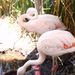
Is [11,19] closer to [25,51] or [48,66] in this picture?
[25,51]

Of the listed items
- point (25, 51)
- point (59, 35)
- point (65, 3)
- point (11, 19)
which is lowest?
point (25, 51)

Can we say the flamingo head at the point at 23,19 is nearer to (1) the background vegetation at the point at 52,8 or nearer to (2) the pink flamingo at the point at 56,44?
(1) the background vegetation at the point at 52,8

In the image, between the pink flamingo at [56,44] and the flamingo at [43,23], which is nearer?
the pink flamingo at [56,44]

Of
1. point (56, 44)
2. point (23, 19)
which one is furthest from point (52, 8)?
point (56, 44)

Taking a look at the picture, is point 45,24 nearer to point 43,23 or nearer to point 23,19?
point 43,23

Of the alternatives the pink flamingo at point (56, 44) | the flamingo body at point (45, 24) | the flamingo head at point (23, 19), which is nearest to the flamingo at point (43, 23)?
the flamingo body at point (45, 24)

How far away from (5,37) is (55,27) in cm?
131

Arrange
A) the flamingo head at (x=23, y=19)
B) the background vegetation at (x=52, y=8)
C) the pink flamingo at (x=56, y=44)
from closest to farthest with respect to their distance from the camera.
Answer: the pink flamingo at (x=56, y=44), the background vegetation at (x=52, y=8), the flamingo head at (x=23, y=19)

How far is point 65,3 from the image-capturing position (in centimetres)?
300

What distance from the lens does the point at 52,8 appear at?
3393 millimetres

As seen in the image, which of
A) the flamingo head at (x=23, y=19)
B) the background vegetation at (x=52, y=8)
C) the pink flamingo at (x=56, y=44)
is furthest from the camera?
the flamingo head at (x=23, y=19)

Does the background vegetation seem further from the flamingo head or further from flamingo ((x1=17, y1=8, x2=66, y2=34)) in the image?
the flamingo head

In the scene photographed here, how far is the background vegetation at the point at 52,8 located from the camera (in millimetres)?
2984

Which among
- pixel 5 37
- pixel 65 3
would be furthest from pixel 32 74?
pixel 5 37
